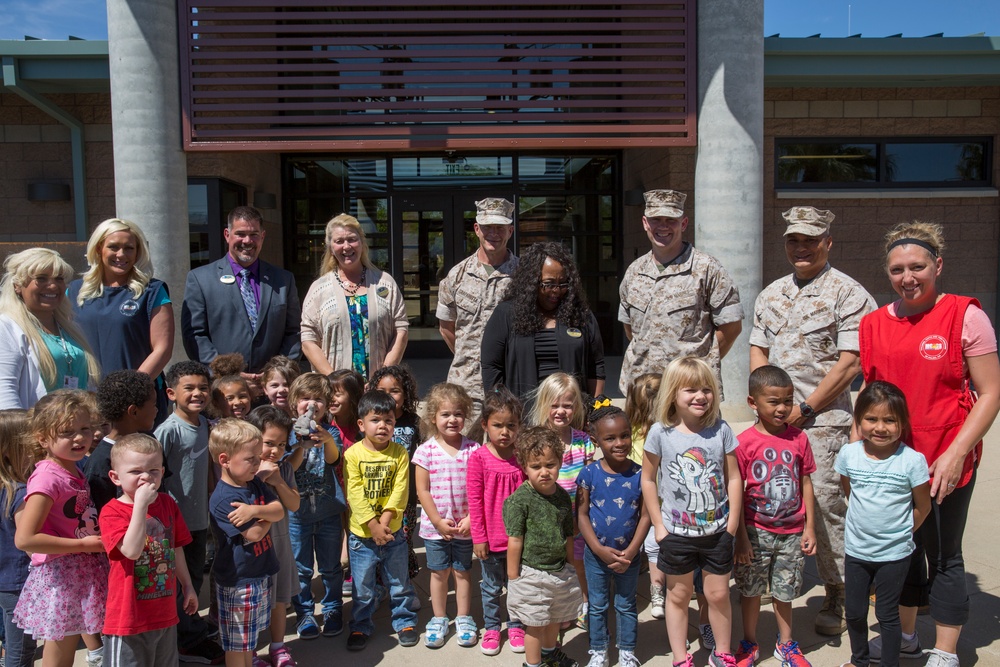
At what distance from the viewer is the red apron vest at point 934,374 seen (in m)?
3.10

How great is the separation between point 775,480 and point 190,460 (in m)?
2.49

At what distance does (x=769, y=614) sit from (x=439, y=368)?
7401mm

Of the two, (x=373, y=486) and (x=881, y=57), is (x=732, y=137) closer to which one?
(x=881, y=57)

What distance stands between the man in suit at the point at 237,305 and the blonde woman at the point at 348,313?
17cm

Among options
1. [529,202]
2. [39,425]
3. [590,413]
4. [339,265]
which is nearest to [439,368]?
[529,202]

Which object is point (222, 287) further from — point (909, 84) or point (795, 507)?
point (909, 84)

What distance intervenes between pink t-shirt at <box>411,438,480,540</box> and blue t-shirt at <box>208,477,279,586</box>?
729 mm

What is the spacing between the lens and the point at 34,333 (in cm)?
330

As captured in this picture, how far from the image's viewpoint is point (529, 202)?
38.1 feet

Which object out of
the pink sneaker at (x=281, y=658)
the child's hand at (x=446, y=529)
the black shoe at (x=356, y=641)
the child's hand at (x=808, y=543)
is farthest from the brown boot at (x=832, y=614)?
the pink sneaker at (x=281, y=658)

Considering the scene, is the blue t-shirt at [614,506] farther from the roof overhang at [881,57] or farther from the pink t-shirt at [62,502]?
the roof overhang at [881,57]

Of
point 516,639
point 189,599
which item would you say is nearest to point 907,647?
point 516,639

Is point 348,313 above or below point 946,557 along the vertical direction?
above

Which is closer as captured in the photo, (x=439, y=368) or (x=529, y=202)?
(x=439, y=368)
